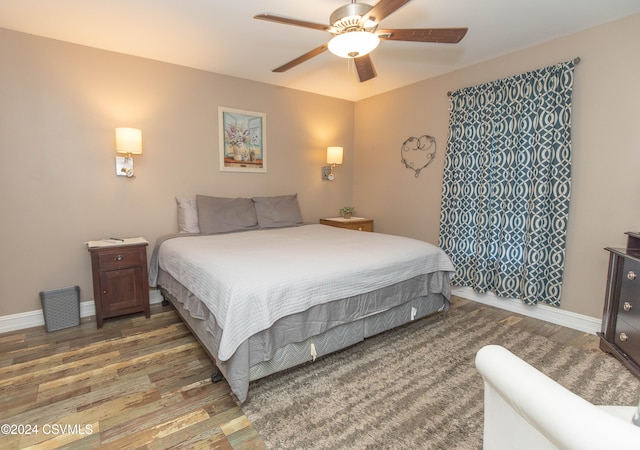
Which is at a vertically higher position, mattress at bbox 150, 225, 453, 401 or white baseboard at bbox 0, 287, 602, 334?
mattress at bbox 150, 225, 453, 401

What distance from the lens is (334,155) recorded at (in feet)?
14.3

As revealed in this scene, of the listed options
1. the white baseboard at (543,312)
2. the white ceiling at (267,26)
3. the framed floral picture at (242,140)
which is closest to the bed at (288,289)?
the white baseboard at (543,312)

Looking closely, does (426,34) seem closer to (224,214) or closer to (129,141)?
(224,214)

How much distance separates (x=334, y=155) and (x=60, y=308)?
3380mm

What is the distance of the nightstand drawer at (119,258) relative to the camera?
2.71 metres

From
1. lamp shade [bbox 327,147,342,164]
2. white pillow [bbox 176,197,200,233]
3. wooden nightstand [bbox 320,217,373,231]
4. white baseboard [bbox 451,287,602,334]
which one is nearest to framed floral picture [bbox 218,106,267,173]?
white pillow [bbox 176,197,200,233]

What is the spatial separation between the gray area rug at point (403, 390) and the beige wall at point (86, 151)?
2.31m

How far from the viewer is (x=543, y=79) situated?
2.83 m

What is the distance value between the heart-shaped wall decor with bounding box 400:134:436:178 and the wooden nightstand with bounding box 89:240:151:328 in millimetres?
3196

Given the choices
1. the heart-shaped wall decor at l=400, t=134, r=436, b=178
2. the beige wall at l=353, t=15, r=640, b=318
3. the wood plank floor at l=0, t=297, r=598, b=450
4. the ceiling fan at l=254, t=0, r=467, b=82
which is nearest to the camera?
the wood plank floor at l=0, t=297, r=598, b=450

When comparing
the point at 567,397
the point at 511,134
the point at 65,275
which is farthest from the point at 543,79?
the point at 65,275

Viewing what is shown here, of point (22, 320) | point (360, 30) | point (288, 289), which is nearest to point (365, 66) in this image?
point (360, 30)

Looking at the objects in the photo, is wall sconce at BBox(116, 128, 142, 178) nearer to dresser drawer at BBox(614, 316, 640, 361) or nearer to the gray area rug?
the gray area rug

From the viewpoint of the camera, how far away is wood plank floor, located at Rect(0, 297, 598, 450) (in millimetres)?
1562
